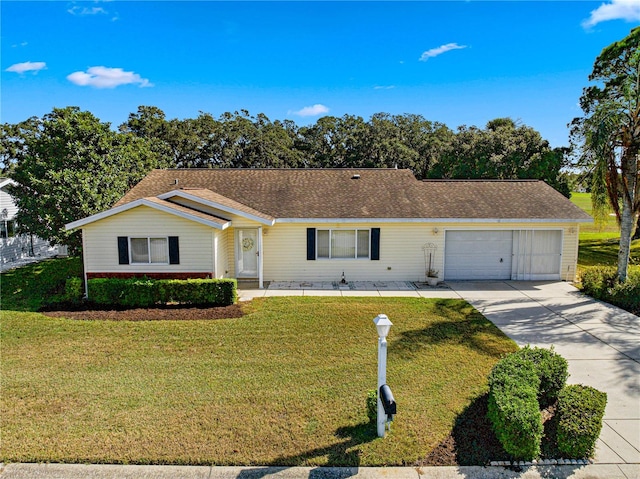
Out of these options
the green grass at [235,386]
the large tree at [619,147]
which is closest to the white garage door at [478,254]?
the large tree at [619,147]

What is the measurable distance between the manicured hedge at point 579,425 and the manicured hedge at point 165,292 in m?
9.27

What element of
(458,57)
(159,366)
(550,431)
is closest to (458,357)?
(550,431)

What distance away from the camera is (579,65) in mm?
18719

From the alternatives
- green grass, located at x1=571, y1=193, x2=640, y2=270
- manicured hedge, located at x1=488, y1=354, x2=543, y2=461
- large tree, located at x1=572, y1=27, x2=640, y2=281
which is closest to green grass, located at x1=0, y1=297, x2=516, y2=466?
manicured hedge, located at x1=488, y1=354, x2=543, y2=461

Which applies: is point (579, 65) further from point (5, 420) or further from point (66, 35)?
point (5, 420)

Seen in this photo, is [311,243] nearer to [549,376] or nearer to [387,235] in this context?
[387,235]

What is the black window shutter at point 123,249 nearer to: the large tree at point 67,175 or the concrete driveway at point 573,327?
the large tree at point 67,175

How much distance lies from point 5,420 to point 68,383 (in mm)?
1232

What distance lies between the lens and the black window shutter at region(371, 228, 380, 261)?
15.7m

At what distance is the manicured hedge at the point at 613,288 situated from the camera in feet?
40.6

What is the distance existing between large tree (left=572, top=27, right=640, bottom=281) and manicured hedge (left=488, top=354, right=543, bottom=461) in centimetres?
1003

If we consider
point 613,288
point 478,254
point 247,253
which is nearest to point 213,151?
point 247,253

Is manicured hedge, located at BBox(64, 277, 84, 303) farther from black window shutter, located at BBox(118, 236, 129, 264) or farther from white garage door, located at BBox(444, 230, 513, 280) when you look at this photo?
white garage door, located at BBox(444, 230, 513, 280)

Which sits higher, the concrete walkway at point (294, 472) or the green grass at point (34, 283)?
the green grass at point (34, 283)
